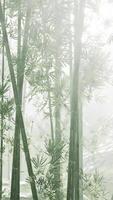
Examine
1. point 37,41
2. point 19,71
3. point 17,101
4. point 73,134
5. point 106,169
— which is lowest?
point 106,169

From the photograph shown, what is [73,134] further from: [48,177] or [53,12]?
[53,12]

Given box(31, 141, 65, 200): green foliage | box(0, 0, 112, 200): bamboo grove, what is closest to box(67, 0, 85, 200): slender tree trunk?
box(0, 0, 112, 200): bamboo grove

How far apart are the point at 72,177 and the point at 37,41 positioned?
5.70ft

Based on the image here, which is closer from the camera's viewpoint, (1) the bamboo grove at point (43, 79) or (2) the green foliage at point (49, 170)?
(1) the bamboo grove at point (43, 79)

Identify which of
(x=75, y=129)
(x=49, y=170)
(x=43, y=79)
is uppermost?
(x=43, y=79)

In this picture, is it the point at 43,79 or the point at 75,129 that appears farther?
the point at 43,79

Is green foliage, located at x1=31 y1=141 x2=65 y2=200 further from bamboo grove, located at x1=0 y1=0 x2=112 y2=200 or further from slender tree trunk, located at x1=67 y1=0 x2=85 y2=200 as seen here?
slender tree trunk, located at x1=67 y1=0 x2=85 y2=200

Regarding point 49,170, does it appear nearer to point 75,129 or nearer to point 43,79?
point 75,129

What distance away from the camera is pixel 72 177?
4602 mm

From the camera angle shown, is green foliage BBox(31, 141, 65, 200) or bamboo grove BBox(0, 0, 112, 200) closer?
bamboo grove BBox(0, 0, 112, 200)

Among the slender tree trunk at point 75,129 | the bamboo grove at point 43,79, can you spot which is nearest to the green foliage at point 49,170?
the bamboo grove at point 43,79

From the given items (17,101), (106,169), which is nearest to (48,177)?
(17,101)

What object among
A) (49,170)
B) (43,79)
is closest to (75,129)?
(49,170)

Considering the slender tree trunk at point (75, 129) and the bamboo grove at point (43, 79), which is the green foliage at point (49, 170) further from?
the slender tree trunk at point (75, 129)
